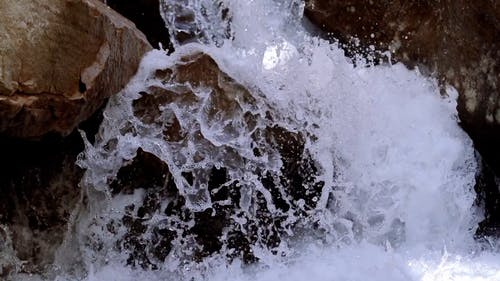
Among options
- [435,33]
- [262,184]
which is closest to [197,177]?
[262,184]

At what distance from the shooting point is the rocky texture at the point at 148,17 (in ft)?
11.4

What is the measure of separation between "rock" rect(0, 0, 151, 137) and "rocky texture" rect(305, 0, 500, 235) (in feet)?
4.45

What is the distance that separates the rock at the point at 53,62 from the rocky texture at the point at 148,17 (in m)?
0.98

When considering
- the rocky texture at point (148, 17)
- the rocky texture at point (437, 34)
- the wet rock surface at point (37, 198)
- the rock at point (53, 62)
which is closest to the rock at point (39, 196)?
the wet rock surface at point (37, 198)

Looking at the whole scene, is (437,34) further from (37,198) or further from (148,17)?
(37,198)

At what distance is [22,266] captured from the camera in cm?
265

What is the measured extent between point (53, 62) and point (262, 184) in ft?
3.43

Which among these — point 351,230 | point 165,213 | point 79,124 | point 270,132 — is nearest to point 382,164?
point 351,230

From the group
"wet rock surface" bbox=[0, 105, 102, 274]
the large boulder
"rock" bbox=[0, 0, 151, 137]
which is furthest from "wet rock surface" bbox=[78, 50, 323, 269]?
the large boulder

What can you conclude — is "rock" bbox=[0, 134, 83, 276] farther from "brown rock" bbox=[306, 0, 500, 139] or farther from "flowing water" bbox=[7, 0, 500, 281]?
"brown rock" bbox=[306, 0, 500, 139]

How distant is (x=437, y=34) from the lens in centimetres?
340

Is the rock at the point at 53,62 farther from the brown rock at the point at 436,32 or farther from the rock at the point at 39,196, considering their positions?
the brown rock at the point at 436,32

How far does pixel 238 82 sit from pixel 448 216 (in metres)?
1.19

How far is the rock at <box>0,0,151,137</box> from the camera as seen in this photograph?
214 centimetres
